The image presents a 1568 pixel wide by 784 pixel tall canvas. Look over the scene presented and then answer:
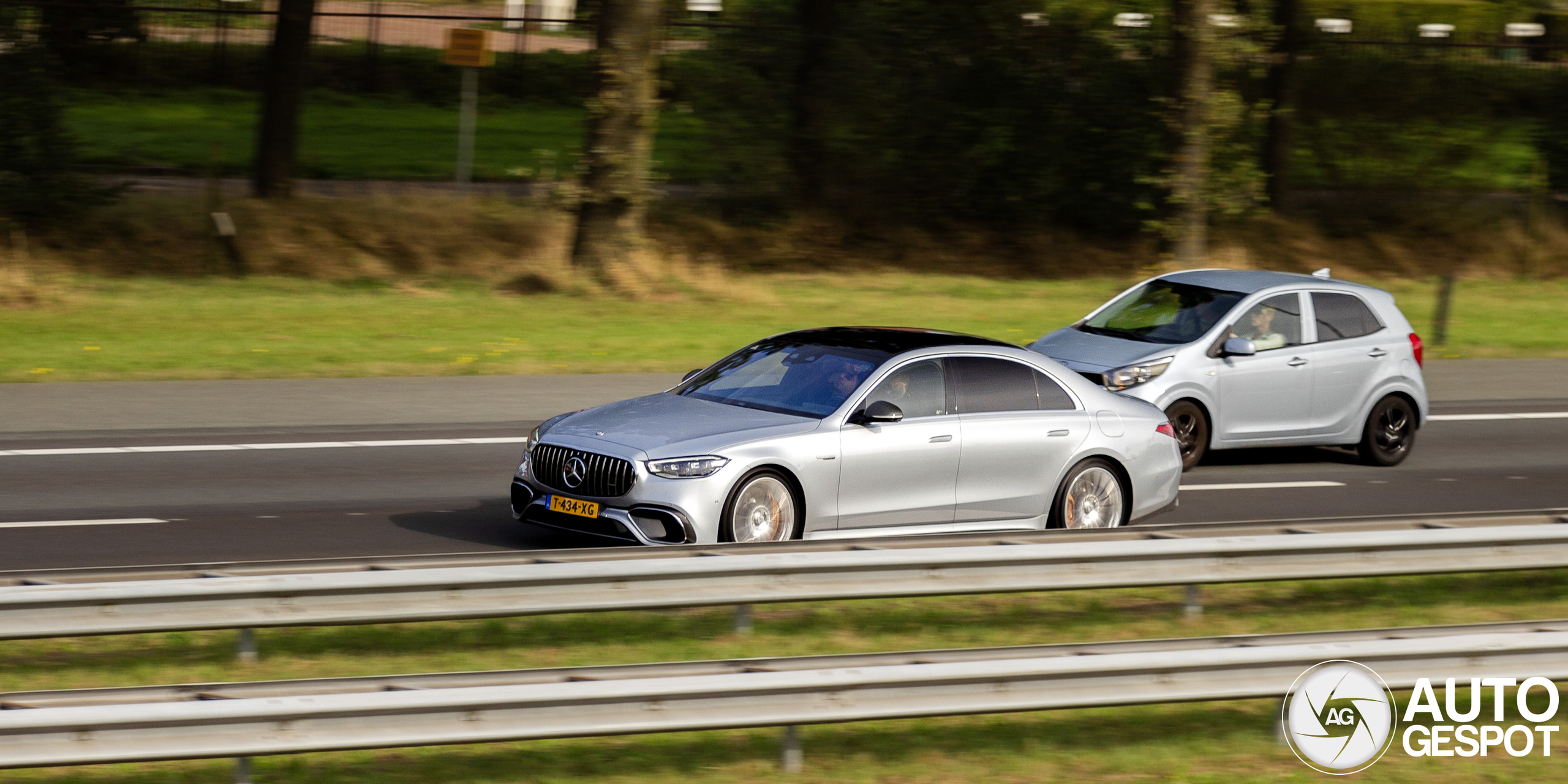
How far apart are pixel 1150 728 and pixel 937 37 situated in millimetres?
24864

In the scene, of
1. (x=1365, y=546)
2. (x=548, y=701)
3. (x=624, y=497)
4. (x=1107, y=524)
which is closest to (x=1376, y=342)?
(x=1107, y=524)

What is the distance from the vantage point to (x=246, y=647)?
7406 millimetres

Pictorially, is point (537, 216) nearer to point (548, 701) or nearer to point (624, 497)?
point (624, 497)

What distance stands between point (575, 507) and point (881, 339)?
233 centimetres

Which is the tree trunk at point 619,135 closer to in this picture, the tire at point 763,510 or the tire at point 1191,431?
the tire at point 1191,431

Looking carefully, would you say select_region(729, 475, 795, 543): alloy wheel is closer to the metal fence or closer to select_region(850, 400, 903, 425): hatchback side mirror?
select_region(850, 400, 903, 425): hatchback side mirror

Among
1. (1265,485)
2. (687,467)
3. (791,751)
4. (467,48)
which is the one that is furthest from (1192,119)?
(791,751)

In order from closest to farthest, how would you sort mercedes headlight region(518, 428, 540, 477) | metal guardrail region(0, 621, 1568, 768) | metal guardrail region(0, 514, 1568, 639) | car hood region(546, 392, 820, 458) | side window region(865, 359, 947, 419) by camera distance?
metal guardrail region(0, 621, 1568, 768)
metal guardrail region(0, 514, 1568, 639)
car hood region(546, 392, 820, 458)
mercedes headlight region(518, 428, 540, 477)
side window region(865, 359, 947, 419)

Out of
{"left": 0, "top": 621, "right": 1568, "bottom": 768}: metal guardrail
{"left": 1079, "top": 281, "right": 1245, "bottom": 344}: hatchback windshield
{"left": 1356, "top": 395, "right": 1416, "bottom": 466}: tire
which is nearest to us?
{"left": 0, "top": 621, "right": 1568, "bottom": 768}: metal guardrail

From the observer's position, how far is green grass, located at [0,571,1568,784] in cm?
628

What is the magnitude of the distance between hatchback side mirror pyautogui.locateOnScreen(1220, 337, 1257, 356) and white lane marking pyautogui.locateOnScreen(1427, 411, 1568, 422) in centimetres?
439

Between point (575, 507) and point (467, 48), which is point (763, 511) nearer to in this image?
point (575, 507)

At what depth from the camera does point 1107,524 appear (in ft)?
35.5

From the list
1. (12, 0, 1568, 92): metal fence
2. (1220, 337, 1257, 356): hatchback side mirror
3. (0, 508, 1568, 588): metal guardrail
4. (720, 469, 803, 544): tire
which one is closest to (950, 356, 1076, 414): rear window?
(720, 469, 803, 544): tire
